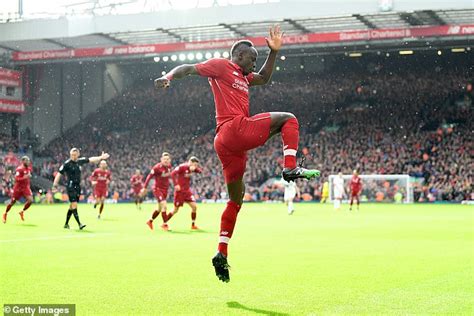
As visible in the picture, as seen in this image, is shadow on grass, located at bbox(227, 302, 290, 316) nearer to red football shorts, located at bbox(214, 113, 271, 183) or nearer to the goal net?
red football shorts, located at bbox(214, 113, 271, 183)

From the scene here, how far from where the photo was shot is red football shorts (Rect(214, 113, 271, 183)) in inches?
325

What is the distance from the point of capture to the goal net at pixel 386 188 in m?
45.5

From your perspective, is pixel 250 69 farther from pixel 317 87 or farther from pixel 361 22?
pixel 317 87

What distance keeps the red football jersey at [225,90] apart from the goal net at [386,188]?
37.3 meters

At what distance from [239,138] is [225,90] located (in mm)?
630

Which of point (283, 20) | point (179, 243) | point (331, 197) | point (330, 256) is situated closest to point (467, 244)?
point (330, 256)

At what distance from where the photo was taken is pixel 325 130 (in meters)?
53.1

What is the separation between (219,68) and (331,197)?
130 ft

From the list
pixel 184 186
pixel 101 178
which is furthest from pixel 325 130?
pixel 184 186

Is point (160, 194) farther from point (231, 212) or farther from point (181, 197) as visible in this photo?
point (231, 212)

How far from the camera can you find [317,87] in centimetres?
5531

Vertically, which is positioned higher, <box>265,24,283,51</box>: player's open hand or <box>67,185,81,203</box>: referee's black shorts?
<box>265,24,283,51</box>: player's open hand

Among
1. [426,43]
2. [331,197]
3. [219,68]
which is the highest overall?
[426,43]

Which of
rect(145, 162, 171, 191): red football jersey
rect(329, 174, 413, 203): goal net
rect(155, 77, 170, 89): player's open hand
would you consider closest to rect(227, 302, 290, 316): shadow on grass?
rect(155, 77, 170, 89): player's open hand
